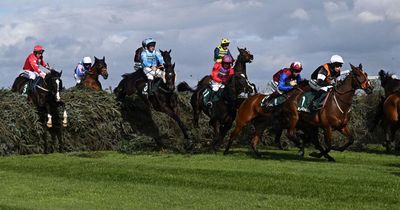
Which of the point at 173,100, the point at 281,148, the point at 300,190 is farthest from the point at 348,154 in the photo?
the point at 300,190

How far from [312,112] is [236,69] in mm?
3545

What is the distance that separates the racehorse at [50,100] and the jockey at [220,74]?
14.5 feet

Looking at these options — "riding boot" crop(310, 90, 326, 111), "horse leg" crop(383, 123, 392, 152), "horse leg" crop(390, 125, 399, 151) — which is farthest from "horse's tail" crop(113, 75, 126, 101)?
"horse leg" crop(390, 125, 399, 151)

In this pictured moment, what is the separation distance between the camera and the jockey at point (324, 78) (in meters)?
19.4

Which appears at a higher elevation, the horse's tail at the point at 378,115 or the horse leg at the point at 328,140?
the horse's tail at the point at 378,115

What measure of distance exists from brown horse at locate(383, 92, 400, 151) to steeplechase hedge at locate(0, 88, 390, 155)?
1.19 meters

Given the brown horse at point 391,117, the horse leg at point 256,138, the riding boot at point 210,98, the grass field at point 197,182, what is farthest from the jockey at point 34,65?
the brown horse at point 391,117

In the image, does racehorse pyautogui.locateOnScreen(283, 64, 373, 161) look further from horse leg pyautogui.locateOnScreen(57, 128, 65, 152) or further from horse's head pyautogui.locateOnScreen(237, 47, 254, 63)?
horse leg pyautogui.locateOnScreen(57, 128, 65, 152)

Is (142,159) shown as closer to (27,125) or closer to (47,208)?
(27,125)

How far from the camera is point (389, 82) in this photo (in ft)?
81.4

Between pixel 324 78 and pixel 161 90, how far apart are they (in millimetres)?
5409

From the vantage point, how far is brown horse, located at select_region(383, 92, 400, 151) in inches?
899

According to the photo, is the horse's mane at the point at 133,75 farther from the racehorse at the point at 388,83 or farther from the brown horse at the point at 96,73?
the racehorse at the point at 388,83

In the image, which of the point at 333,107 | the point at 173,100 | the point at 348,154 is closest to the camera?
the point at 333,107
